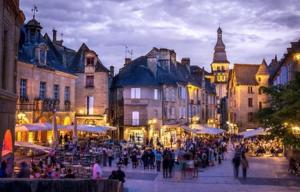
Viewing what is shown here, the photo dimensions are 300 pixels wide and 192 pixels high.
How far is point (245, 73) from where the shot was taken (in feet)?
275

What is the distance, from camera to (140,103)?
5734cm

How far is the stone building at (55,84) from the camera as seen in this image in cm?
4091

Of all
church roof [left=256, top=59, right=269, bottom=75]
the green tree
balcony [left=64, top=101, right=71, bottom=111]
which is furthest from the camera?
church roof [left=256, top=59, right=269, bottom=75]

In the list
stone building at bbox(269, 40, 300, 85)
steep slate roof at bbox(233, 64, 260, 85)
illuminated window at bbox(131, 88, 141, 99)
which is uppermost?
steep slate roof at bbox(233, 64, 260, 85)

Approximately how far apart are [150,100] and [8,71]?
35695 millimetres

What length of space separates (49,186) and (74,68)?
43.7m

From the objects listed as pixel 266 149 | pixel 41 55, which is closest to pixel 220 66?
pixel 266 149

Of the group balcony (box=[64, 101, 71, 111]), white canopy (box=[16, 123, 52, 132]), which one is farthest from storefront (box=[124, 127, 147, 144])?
white canopy (box=[16, 123, 52, 132])

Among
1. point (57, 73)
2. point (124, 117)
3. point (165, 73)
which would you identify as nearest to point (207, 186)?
point (57, 73)

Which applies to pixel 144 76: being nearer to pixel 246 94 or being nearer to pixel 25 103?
pixel 25 103

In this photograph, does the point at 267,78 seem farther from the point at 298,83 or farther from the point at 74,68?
the point at 298,83

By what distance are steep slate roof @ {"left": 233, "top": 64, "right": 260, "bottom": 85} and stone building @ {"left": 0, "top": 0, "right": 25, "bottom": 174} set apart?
61933mm

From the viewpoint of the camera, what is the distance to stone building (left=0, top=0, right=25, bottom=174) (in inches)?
832

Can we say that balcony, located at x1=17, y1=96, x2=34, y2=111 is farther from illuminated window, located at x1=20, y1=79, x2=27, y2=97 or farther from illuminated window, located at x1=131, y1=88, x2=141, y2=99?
illuminated window, located at x1=131, y1=88, x2=141, y2=99
